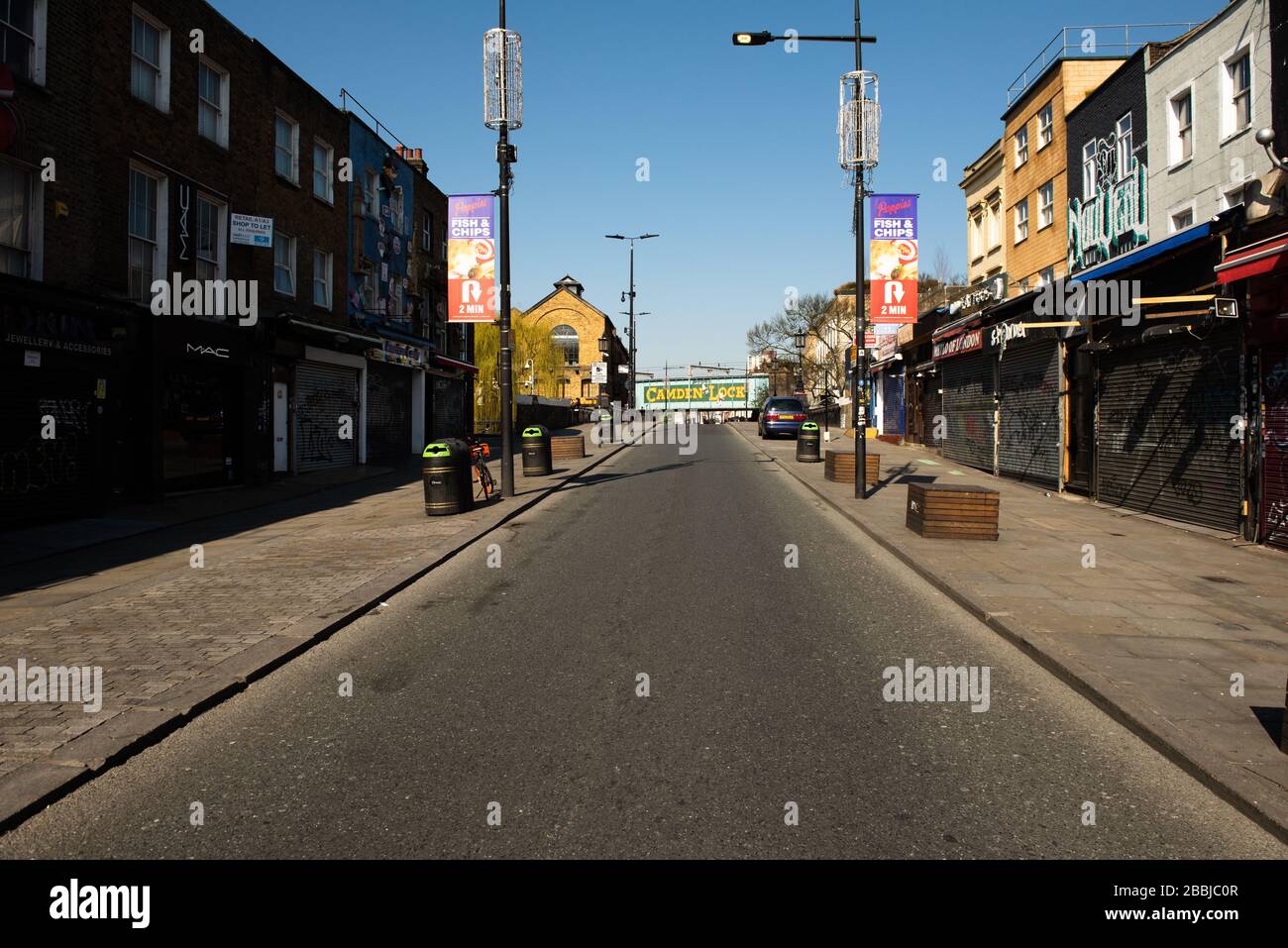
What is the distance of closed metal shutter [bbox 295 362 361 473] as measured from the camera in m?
20.8

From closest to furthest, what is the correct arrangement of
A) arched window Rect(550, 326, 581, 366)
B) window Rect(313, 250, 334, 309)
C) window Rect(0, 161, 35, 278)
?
window Rect(0, 161, 35, 278) < window Rect(313, 250, 334, 309) < arched window Rect(550, 326, 581, 366)

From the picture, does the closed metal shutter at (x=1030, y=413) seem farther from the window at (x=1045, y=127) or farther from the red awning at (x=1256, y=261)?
the window at (x=1045, y=127)

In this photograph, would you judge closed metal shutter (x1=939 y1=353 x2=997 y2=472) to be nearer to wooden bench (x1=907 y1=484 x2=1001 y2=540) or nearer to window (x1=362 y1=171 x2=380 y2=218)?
wooden bench (x1=907 y1=484 x2=1001 y2=540)

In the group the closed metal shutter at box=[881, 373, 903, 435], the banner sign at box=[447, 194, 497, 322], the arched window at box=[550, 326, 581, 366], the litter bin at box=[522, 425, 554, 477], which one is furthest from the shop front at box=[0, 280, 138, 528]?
the arched window at box=[550, 326, 581, 366]

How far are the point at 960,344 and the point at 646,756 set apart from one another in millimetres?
20588

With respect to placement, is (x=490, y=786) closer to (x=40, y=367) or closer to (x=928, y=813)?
(x=928, y=813)

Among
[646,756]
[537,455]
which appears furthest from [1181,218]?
[646,756]

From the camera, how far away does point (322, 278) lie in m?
22.4

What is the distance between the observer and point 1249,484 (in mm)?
10586

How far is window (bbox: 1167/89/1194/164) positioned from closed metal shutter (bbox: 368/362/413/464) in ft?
70.4

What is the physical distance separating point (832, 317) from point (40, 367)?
58.5 m

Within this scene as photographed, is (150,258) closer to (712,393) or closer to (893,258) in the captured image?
(893,258)
